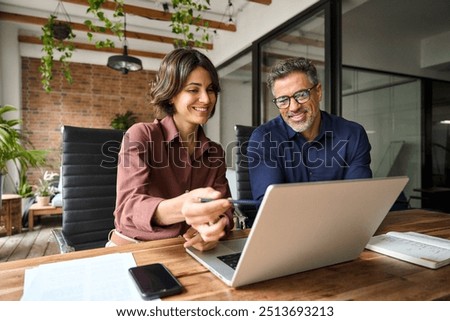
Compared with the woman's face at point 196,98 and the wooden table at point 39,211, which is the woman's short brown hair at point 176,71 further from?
the wooden table at point 39,211

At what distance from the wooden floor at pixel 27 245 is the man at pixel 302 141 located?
8.04 feet

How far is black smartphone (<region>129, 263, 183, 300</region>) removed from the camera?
23.2 inches

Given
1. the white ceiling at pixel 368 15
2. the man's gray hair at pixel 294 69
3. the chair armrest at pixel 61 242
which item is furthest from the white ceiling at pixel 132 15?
the chair armrest at pixel 61 242

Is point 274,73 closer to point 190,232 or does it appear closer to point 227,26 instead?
point 190,232

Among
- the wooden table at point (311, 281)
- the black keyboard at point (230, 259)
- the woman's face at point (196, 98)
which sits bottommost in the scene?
the wooden table at point (311, 281)

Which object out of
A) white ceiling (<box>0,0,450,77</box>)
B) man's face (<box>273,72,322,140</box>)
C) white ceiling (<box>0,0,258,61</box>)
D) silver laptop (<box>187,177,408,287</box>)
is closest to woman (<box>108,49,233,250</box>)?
silver laptop (<box>187,177,408,287</box>)

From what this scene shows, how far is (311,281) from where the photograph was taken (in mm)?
674

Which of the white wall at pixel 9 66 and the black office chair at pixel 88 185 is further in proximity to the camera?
the white wall at pixel 9 66

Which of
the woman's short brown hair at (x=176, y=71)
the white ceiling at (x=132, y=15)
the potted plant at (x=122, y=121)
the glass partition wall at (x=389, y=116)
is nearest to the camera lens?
the woman's short brown hair at (x=176, y=71)

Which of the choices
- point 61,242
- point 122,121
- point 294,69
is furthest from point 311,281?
point 122,121

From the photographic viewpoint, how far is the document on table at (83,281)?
1.92 ft

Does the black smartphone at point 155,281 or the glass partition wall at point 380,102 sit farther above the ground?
the glass partition wall at point 380,102

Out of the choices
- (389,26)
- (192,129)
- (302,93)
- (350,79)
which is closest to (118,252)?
(192,129)

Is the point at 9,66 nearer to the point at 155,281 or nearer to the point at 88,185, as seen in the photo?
the point at 88,185
